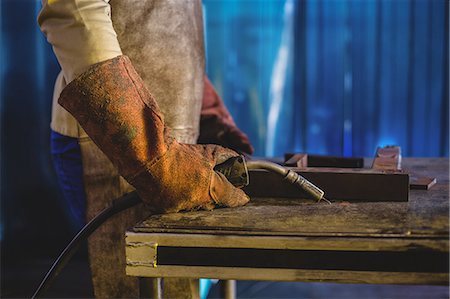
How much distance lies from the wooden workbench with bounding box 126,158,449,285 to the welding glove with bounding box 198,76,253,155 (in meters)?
0.72

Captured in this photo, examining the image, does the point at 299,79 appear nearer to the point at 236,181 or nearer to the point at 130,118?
the point at 236,181

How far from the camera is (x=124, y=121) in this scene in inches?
44.5

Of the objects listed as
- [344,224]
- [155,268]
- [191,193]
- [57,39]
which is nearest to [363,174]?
[344,224]

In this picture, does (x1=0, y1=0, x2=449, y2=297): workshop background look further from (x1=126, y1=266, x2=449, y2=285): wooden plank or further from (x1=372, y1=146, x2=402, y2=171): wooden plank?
(x1=126, y1=266, x2=449, y2=285): wooden plank

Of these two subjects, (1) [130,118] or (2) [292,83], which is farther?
(2) [292,83]

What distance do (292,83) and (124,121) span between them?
9.28 feet

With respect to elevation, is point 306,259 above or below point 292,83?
below

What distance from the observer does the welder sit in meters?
1.14

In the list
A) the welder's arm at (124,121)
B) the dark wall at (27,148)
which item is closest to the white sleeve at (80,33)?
the welder's arm at (124,121)

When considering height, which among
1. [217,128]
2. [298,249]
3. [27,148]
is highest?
[217,128]

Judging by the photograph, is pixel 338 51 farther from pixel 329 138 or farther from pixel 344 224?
pixel 344 224

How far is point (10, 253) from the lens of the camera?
13.3 ft

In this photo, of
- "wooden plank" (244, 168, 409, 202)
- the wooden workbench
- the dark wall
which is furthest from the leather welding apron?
the dark wall

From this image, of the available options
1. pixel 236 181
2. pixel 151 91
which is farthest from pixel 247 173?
pixel 151 91
